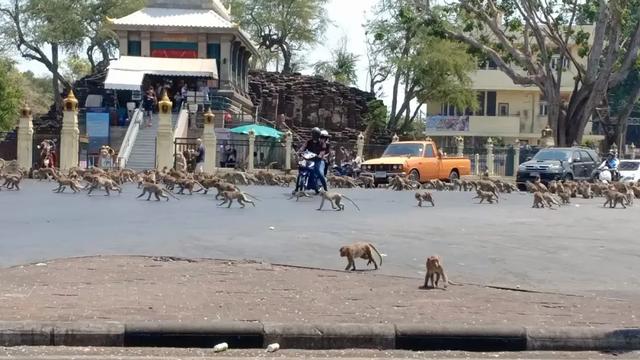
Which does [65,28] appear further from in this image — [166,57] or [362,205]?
[362,205]

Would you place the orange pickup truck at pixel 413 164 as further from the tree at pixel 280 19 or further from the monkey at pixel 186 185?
the tree at pixel 280 19

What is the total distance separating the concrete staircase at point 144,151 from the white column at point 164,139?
1284mm

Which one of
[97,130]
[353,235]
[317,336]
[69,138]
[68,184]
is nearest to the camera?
[317,336]

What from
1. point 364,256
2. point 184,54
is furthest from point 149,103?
point 364,256

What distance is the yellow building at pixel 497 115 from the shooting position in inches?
2744

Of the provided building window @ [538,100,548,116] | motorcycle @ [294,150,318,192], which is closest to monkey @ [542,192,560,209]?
motorcycle @ [294,150,318,192]

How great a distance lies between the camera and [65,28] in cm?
6819

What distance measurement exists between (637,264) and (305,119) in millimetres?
54074

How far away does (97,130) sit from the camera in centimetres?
4553

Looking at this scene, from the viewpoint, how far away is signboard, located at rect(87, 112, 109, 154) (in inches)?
1785

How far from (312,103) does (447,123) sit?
11310mm

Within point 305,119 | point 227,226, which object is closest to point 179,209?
point 227,226

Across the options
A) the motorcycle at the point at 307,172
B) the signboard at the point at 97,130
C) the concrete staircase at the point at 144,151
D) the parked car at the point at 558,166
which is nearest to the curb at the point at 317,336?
the motorcycle at the point at 307,172

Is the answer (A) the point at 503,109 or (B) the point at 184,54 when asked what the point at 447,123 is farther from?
(B) the point at 184,54
